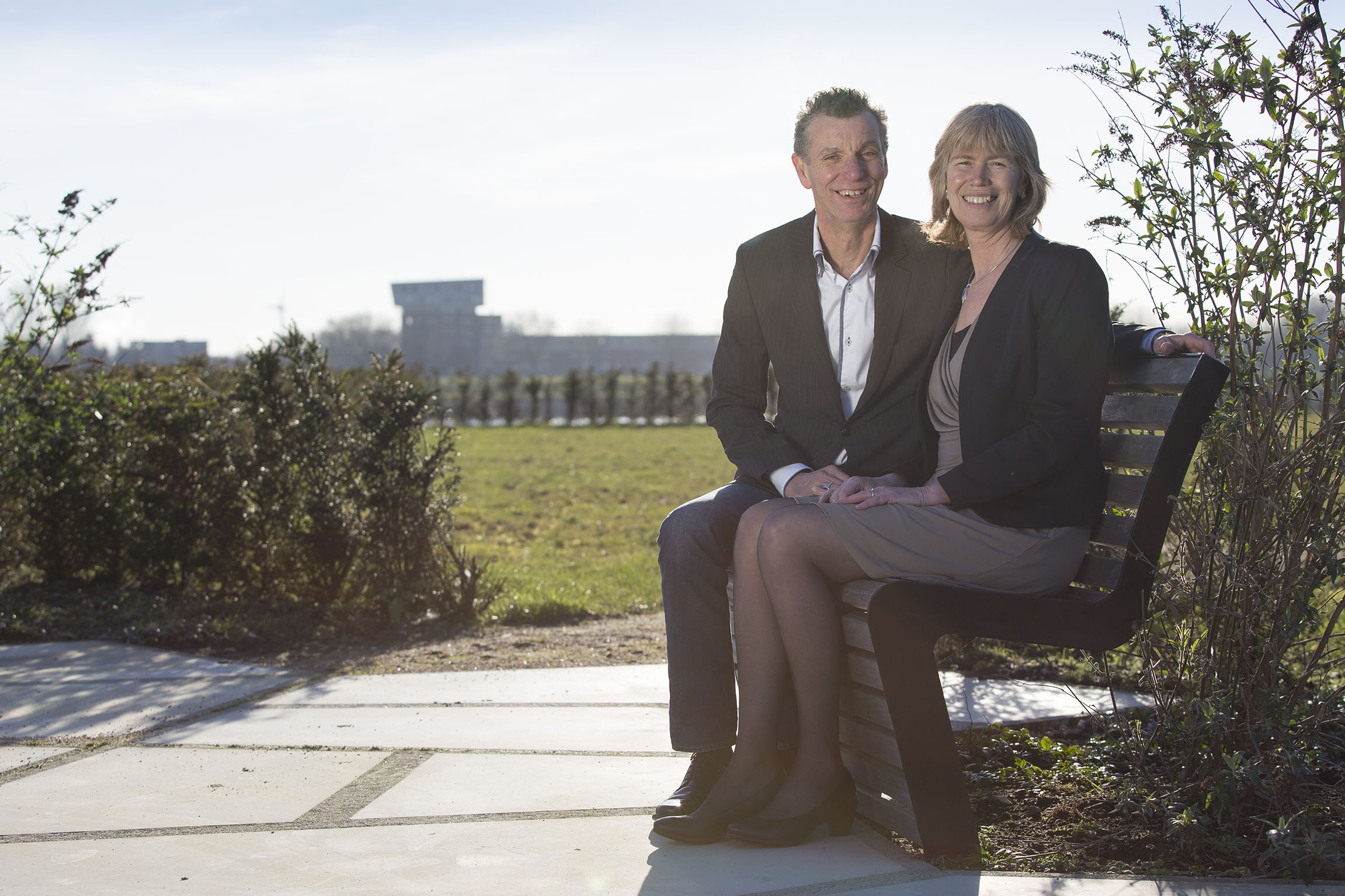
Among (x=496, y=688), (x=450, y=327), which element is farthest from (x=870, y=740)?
(x=450, y=327)

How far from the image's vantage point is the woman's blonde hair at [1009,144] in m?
2.55

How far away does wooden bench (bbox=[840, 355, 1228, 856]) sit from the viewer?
2.16m

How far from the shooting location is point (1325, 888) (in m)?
1.98

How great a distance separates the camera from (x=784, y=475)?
284 cm

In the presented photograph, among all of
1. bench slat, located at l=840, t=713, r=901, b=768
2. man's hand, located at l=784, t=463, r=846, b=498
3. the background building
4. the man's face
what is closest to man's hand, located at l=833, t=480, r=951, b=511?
man's hand, located at l=784, t=463, r=846, b=498

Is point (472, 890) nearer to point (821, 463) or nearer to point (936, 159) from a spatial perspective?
point (821, 463)

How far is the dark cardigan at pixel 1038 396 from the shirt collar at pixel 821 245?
1.70ft

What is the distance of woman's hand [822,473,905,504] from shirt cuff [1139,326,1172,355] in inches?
24.7

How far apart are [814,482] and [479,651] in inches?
92.5

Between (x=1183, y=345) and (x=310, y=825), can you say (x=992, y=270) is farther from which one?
(x=310, y=825)

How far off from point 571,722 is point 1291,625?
196cm

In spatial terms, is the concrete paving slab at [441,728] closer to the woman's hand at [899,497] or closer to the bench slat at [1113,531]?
the woman's hand at [899,497]

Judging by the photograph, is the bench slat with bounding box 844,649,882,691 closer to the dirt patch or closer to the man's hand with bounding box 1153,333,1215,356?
the man's hand with bounding box 1153,333,1215,356

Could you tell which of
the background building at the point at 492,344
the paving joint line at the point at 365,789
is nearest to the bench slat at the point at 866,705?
the paving joint line at the point at 365,789
